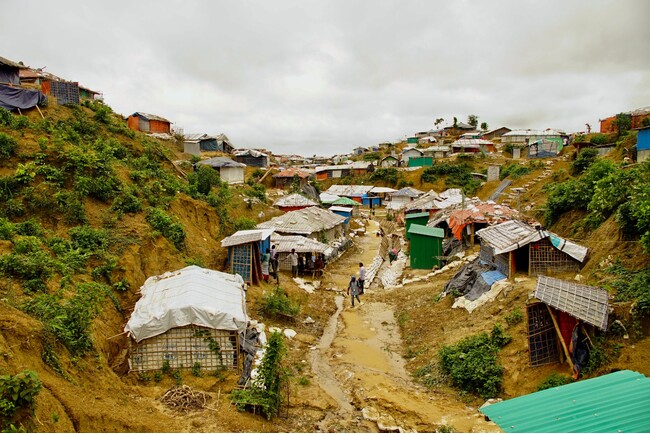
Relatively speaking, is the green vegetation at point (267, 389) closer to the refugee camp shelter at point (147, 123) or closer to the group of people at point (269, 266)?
the group of people at point (269, 266)

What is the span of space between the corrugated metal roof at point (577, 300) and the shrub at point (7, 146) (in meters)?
18.7

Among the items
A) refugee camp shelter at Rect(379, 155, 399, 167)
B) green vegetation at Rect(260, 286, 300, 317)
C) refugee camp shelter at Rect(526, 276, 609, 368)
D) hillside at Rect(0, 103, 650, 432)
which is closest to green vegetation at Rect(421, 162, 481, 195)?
refugee camp shelter at Rect(379, 155, 399, 167)

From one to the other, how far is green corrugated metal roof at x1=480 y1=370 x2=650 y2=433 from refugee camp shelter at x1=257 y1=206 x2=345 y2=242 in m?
20.5

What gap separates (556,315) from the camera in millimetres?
10609

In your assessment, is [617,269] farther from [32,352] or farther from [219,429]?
[32,352]

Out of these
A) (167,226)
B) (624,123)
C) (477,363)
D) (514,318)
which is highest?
(624,123)

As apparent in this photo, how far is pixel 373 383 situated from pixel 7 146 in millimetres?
16000

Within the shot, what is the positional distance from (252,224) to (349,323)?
34.1 ft

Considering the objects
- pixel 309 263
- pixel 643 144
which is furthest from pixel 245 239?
pixel 643 144

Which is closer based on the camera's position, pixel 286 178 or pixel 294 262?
pixel 294 262

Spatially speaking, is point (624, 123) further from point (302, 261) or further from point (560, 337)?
point (560, 337)

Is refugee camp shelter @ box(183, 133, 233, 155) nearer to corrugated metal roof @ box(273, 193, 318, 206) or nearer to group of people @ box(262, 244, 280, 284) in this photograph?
corrugated metal roof @ box(273, 193, 318, 206)

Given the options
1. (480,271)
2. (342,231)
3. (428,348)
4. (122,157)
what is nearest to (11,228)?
(122,157)

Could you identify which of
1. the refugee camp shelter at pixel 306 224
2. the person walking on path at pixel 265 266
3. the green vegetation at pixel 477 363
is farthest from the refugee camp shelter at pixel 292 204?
the green vegetation at pixel 477 363
